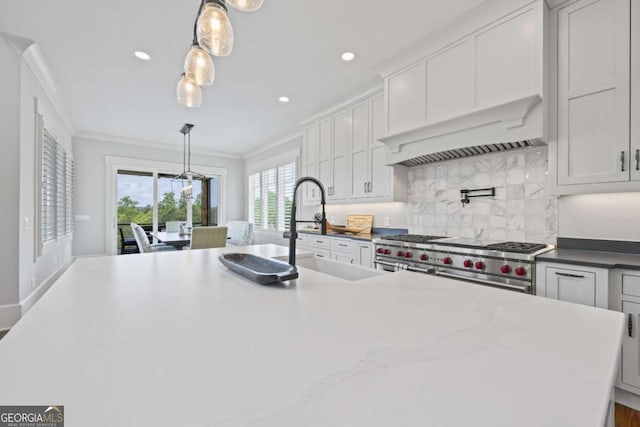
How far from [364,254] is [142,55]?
304 cm

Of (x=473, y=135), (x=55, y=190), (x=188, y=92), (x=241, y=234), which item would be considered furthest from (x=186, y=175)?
(x=473, y=135)

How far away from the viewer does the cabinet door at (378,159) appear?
3355 mm

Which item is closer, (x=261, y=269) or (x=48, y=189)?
(x=261, y=269)

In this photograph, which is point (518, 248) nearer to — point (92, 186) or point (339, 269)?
point (339, 269)

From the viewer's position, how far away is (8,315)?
9.06ft

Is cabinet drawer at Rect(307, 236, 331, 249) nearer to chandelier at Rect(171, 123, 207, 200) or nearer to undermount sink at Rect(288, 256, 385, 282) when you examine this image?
undermount sink at Rect(288, 256, 385, 282)

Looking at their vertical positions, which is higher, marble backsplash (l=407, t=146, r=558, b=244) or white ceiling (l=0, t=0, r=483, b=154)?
white ceiling (l=0, t=0, r=483, b=154)

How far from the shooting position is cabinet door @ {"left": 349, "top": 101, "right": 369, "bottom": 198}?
360 centimetres

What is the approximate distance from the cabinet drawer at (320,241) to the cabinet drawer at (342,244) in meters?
0.10

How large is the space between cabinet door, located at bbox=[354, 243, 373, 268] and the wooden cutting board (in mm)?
624

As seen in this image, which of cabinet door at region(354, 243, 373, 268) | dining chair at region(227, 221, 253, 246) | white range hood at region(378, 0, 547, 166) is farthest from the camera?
dining chair at region(227, 221, 253, 246)

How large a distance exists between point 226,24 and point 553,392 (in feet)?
5.23

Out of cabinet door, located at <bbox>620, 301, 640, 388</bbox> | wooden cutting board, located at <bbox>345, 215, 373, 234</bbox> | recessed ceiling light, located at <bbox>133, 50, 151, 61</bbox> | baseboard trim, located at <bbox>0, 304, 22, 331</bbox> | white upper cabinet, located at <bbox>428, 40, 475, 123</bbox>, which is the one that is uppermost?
recessed ceiling light, located at <bbox>133, 50, 151, 61</bbox>

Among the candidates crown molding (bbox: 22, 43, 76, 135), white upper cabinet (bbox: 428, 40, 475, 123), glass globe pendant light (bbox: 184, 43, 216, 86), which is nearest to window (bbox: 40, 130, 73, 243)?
crown molding (bbox: 22, 43, 76, 135)
